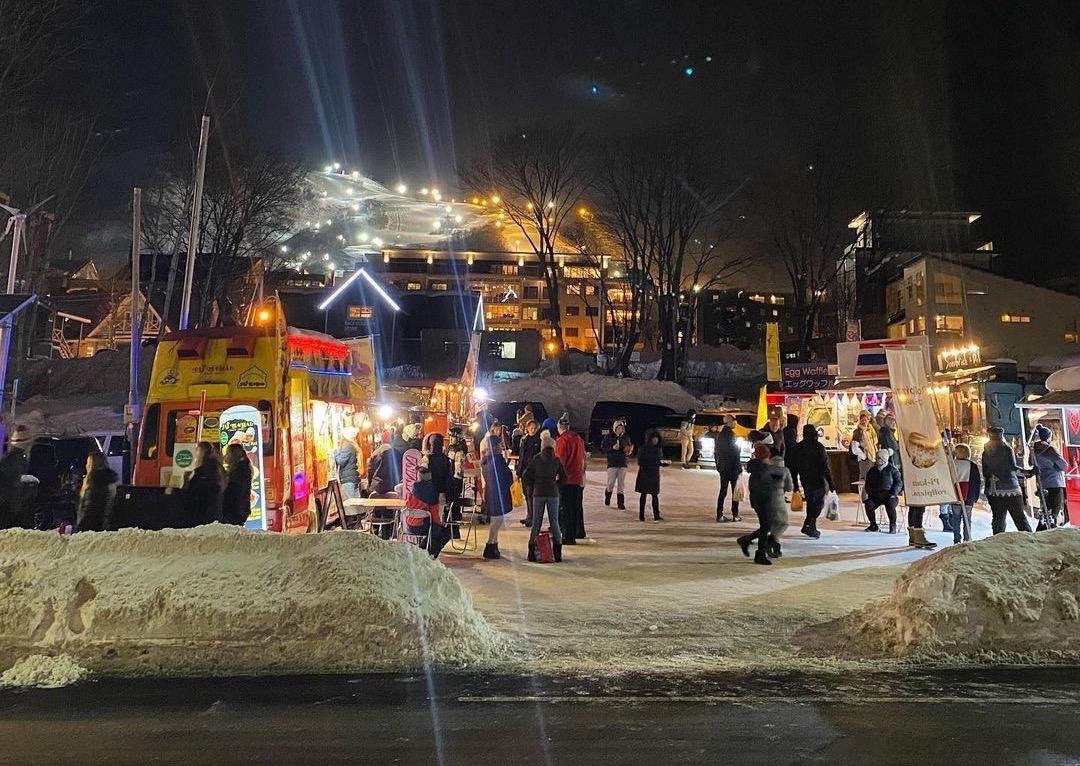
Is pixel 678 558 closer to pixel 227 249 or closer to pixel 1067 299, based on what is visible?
pixel 227 249

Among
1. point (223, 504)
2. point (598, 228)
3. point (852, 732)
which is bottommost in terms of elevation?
point (852, 732)

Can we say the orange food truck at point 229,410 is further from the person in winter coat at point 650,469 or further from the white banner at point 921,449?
the white banner at point 921,449

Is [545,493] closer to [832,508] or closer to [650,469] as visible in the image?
[650,469]

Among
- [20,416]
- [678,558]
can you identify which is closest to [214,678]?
[678,558]

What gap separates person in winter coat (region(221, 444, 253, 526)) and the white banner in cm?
913

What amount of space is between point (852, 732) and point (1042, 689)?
186 cm

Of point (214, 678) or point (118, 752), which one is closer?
point (118, 752)

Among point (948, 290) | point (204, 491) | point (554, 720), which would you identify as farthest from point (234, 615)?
point (948, 290)

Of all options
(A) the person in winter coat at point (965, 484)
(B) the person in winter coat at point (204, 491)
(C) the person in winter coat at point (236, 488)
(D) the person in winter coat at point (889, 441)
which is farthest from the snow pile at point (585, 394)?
(B) the person in winter coat at point (204, 491)

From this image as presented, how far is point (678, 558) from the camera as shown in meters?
9.39

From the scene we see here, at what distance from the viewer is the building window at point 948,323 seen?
38594mm

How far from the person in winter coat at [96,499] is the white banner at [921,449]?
10655 mm

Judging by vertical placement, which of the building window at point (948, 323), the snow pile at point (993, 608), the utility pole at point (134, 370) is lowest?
the snow pile at point (993, 608)

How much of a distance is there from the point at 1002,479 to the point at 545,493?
636 cm
